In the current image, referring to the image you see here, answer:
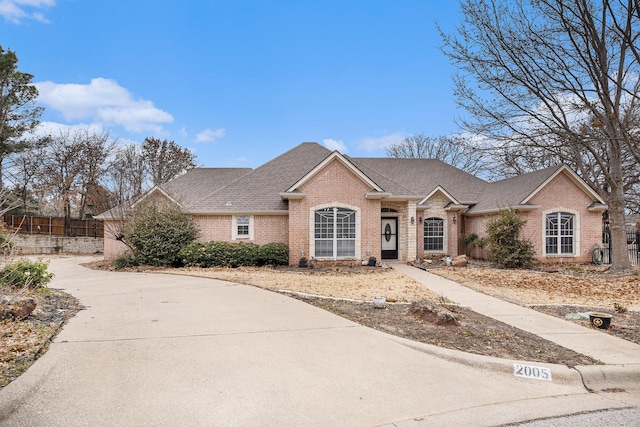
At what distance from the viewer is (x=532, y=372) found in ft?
16.4

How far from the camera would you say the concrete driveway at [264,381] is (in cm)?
375

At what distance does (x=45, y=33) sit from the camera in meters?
13.7

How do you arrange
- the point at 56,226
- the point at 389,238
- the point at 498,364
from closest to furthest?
the point at 498,364
the point at 389,238
the point at 56,226

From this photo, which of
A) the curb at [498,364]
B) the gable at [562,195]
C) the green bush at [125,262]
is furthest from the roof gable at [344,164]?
the curb at [498,364]

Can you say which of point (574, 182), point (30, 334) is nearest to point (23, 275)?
point (30, 334)

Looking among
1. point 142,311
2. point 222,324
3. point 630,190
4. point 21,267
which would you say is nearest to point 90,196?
point 21,267

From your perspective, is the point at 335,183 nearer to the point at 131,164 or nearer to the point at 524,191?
the point at 524,191

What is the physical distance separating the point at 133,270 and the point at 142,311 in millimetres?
9469

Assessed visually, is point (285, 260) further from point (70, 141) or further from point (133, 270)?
point (70, 141)

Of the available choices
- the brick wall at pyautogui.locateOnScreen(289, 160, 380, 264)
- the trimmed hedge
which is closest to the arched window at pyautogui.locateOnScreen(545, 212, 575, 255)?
the brick wall at pyautogui.locateOnScreen(289, 160, 380, 264)

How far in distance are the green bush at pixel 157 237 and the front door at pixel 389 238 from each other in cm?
969

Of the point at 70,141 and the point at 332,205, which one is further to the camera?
the point at 70,141

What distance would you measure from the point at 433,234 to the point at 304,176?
347 inches

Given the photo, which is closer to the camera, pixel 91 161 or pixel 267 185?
pixel 267 185
